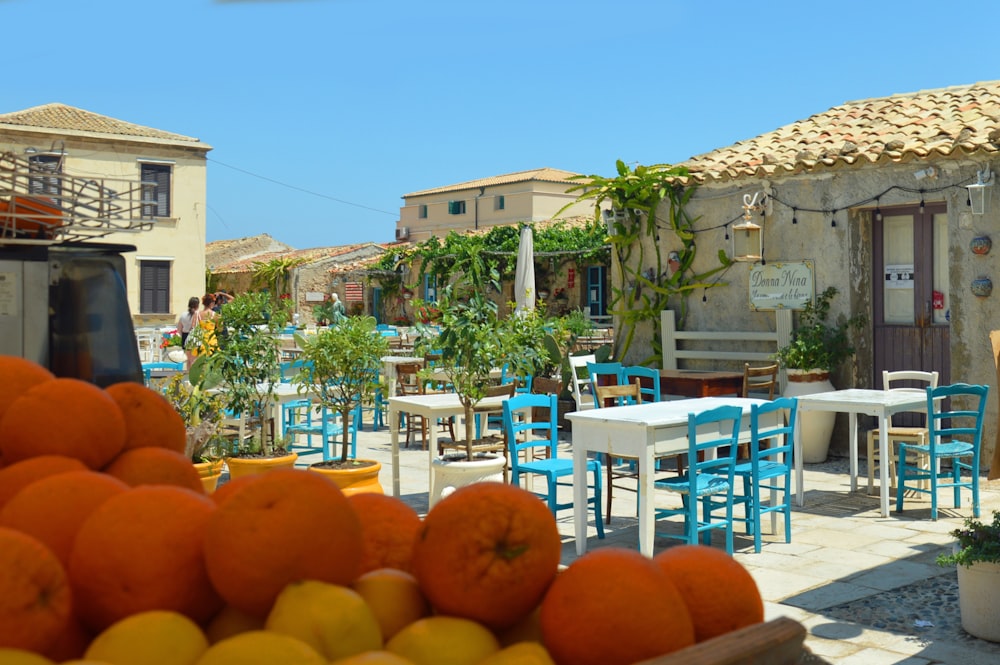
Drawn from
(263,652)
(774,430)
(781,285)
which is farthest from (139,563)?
(781,285)

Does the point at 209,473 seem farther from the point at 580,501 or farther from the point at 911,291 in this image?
the point at 911,291

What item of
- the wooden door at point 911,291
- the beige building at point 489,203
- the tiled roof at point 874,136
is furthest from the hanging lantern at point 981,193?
the beige building at point 489,203

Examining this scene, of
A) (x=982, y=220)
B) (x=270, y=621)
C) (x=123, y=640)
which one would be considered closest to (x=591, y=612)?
(x=270, y=621)

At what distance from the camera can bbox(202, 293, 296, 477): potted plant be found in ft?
22.8

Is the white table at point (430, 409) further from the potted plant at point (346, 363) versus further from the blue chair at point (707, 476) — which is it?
the blue chair at point (707, 476)

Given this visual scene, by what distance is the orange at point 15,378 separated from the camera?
1.53 m

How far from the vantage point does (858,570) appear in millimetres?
5598

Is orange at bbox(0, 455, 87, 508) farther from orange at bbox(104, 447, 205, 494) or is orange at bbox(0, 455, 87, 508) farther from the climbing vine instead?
the climbing vine

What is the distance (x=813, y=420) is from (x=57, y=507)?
29.6 ft

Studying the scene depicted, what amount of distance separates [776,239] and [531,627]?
986 centimetres

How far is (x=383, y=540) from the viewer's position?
137 centimetres

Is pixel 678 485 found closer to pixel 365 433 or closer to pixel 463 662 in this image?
pixel 463 662

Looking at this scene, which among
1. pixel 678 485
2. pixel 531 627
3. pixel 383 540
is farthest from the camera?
pixel 678 485

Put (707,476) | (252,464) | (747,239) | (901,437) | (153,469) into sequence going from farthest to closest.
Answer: (747,239) → (901,437) → (252,464) → (707,476) → (153,469)
